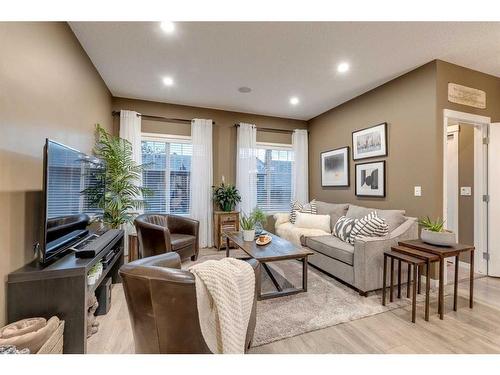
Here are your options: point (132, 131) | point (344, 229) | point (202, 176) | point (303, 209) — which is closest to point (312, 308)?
point (344, 229)

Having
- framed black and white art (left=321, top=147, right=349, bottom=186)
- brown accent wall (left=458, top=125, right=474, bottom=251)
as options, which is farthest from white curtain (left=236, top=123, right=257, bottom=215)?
brown accent wall (left=458, top=125, right=474, bottom=251)

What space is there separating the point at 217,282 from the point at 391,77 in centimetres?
351

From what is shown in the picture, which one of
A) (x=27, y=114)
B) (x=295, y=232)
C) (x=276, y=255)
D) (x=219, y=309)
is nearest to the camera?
(x=219, y=309)

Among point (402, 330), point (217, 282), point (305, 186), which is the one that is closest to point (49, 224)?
point (217, 282)

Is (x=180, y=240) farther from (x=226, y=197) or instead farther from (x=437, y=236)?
(x=437, y=236)

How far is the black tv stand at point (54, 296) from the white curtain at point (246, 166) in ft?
10.4

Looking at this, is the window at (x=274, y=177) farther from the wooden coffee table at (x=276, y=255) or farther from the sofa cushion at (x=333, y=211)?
the wooden coffee table at (x=276, y=255)

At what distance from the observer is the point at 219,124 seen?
4574mm

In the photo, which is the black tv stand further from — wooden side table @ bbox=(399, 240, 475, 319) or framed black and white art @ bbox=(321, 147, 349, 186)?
framed black and white art @ bbox=(321, 147, 349, 186)

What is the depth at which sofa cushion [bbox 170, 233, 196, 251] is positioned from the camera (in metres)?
3.12

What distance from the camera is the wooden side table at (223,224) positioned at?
4.21m

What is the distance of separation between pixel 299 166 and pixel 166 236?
3.22 meters

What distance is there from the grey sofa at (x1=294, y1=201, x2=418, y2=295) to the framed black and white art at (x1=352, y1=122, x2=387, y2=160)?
0.93m
